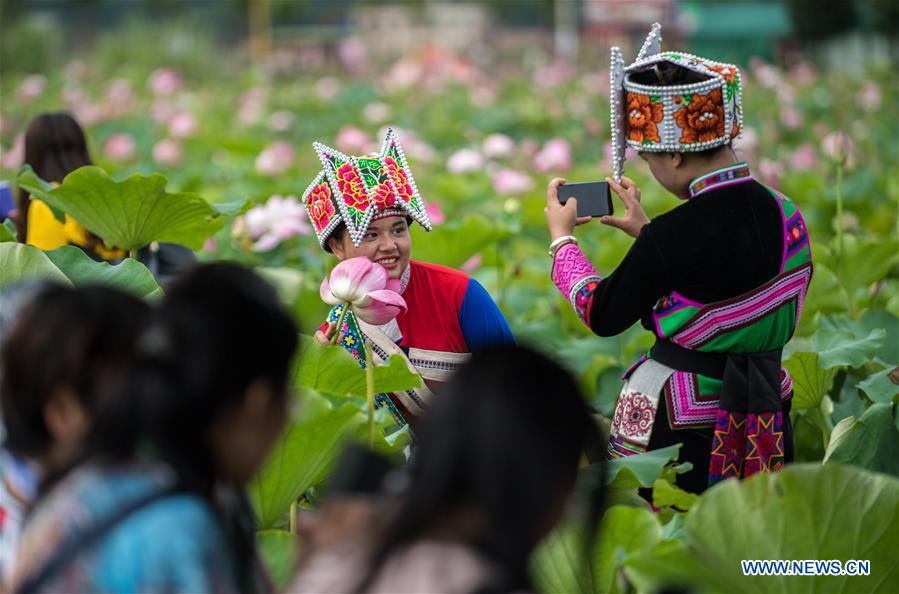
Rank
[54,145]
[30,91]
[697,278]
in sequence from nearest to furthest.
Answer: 1. [697,278]
2. [54,145]
3. [30,91]

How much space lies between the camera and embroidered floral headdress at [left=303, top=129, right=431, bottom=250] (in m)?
1.96

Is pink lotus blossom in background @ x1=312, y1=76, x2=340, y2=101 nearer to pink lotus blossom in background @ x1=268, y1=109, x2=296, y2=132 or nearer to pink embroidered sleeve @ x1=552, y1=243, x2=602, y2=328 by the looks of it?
pink lotus blossom in background @ x1=268, y1=109, x2=296, y2=132

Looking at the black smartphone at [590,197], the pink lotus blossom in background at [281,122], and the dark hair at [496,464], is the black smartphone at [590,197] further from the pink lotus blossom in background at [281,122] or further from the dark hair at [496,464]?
the pink lotus blossom in background at [281,122]

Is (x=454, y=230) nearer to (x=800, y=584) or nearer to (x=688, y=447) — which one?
(x=688, y=447)

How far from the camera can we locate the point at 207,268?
112 centimetres

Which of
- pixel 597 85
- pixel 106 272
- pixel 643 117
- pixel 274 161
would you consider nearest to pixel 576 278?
pixel 643 117

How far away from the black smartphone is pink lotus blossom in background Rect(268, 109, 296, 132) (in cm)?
695

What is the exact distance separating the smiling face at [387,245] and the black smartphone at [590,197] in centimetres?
25

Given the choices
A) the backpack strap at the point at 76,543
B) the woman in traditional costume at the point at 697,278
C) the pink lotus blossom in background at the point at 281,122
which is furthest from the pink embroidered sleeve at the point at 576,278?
the pink lotus blossom in background at the point at 281,122

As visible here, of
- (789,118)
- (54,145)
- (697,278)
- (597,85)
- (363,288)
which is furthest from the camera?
(597,85)

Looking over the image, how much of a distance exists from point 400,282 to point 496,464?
41.3 inches

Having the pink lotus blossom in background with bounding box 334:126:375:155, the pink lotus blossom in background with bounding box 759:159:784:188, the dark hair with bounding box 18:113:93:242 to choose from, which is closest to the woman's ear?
the dark hair with bounding box 18:113:93:242

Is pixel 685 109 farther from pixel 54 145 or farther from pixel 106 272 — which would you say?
pixel 54 145

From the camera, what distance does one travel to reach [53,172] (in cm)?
305
